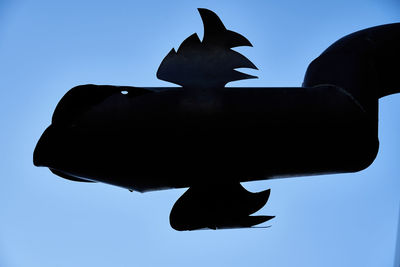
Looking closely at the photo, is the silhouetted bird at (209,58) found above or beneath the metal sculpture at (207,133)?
above

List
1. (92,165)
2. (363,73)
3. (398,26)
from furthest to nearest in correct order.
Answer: (398,26) < (363,73) < (92,165)

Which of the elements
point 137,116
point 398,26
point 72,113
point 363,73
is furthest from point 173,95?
point 398,26

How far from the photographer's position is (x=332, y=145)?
2.46ft

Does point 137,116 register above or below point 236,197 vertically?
above

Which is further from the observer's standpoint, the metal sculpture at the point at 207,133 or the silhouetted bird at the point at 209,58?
the silhouetted bird at the point at 209,58

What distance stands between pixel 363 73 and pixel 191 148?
1.60 ft

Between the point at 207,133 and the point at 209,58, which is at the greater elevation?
the point at 209,58

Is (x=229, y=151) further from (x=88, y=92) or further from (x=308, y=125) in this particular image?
(x=88, y=92)

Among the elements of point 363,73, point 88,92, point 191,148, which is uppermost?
point 363,73

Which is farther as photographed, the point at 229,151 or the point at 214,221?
the point at 214,221

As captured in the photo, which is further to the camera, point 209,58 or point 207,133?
point 209,58

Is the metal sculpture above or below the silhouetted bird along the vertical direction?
below

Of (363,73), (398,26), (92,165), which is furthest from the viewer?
(398,26)

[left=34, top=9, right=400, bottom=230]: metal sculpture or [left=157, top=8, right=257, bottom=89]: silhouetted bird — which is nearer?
[left=34, top=9, right=400, bottom=230]: metal sculpture
